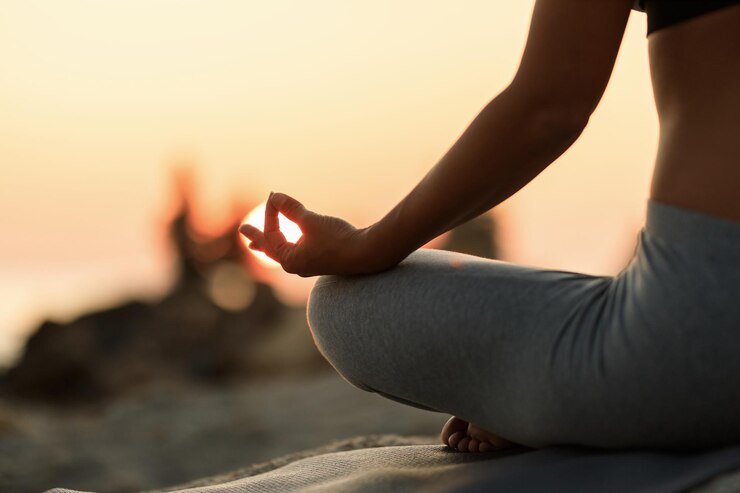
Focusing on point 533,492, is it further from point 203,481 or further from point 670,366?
point 203,481

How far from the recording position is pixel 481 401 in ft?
4.24

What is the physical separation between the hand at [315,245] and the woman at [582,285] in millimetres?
28

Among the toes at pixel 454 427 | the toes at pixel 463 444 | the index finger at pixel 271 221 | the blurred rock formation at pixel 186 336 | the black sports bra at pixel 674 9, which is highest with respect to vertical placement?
the black sports bra at pixel 674 9

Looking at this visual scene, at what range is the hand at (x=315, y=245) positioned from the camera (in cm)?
141

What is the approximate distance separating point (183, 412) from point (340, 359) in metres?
4.09

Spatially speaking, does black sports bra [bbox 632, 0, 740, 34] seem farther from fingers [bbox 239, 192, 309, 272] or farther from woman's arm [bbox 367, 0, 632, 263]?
fingers [bbox 239, 192, 309, 272]

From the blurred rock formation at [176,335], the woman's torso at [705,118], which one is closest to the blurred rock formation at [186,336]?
the blurred rock formation at [176,335]

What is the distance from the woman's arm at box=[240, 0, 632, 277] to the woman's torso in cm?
10

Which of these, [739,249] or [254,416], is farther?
[254,416]

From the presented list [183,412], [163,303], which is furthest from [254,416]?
[163,303]

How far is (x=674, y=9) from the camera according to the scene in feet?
3.82

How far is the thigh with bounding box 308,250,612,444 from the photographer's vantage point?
3.96 feet

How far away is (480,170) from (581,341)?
30 centimetres

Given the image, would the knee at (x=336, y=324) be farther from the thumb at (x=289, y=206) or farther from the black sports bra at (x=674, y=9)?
the black sports bra at (x=674, y=9)
